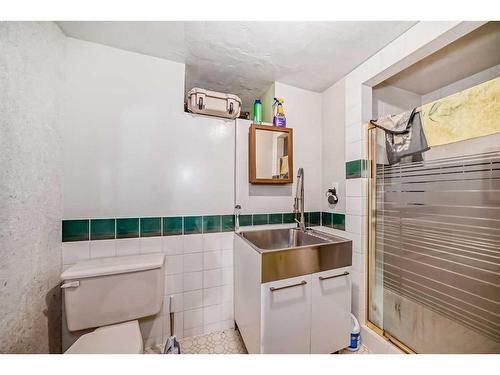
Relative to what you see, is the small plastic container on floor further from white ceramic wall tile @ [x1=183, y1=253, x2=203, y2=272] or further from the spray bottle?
the spray bottle

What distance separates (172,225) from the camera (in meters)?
1.39

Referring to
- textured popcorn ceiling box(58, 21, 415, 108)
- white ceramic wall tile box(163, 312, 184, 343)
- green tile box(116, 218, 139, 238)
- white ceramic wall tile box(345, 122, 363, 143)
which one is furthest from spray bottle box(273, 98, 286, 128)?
white ceramic wall tile box(163, 312, 184, 343)

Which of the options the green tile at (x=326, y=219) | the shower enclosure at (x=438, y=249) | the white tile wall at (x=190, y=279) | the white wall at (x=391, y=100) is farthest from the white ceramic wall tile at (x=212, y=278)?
the white wall at (x=391, y=100)

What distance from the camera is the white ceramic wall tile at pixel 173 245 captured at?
1.37 metres

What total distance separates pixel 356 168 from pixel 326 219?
0.56m

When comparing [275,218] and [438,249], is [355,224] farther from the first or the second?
[275,218]

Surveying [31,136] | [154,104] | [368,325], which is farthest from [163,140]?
[368,325]

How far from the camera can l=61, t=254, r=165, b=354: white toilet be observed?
0.95 m

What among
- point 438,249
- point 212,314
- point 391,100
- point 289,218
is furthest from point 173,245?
point 391,100

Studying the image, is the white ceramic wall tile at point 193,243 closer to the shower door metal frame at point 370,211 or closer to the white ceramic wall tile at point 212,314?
the white ceramic wall tile at point 212,314

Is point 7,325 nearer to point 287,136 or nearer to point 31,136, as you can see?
point 31,136

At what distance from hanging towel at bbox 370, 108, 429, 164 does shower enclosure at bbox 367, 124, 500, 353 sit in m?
0.06

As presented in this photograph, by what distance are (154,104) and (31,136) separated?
68 centimetres

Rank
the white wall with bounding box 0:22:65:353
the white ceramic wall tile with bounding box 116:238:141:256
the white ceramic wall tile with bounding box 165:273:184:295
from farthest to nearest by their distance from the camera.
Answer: the white ceramic wall tile with bounding box 165:273:184:295 → the white ceramic wall tile with bounding box 116:238:141:256 → the white wall with bounding box 0:22:65:353
